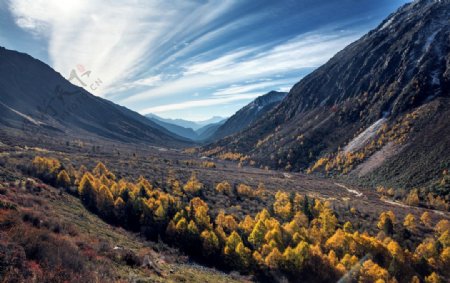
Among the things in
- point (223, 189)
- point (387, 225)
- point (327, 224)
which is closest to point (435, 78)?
point (387, 225)

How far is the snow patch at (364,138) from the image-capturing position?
18969cm

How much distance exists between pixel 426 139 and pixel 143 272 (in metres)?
164

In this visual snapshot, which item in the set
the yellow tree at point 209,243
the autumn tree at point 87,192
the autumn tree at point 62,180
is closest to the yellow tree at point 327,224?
the yellow tree at point 209,243

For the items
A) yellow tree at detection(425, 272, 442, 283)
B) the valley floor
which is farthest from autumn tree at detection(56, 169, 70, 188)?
yellow tree at detection(425, 272, 442, 283)

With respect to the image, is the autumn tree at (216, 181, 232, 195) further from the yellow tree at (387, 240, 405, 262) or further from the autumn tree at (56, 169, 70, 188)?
the yellow tree at (387, 240, 405, 262)

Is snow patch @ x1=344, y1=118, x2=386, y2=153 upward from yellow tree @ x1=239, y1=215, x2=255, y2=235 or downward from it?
upward

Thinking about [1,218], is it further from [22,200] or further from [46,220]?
[22,200]

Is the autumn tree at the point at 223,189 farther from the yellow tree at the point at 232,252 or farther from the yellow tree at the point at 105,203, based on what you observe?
the yellow tree at the point at 232,252

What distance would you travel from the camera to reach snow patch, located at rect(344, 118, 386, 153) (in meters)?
190

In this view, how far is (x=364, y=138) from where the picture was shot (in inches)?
7613

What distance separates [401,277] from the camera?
52.1 meters

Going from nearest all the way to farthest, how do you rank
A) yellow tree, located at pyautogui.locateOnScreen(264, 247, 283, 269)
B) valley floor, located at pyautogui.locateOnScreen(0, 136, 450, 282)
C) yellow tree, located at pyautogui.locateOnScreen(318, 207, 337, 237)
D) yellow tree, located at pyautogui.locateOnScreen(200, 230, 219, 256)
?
valley floor, located at pyautogui.locateOnScreen(0, 136, 450, 282) < yellow tree, located at pyautogui.locateOnScreen(264, 247, 283, 269) < yellow tree, located at pyautogui.locateOnScreen(200, 230, 219, 256) < yellow tree, located at pyautogui.locateOnScreen(318, 207, 337, 237)

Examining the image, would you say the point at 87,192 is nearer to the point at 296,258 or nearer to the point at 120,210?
the point at 120,210

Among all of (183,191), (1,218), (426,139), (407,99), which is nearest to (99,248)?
(1,218)
